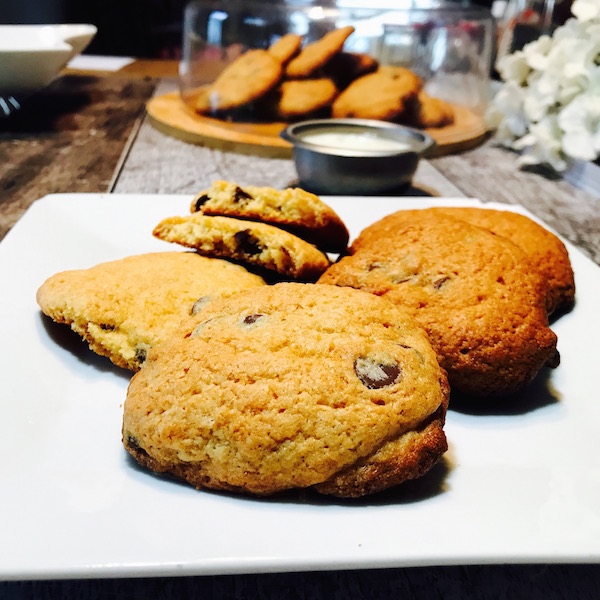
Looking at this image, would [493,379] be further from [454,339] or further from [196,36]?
[196,36]

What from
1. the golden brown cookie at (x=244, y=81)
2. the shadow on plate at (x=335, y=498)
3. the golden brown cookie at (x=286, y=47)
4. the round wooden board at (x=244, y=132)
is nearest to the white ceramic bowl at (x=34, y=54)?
the round wooden board at (x=244, y=132)

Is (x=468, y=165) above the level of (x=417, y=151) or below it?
below

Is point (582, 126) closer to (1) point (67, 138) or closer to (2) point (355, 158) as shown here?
(2) point (355, 158)

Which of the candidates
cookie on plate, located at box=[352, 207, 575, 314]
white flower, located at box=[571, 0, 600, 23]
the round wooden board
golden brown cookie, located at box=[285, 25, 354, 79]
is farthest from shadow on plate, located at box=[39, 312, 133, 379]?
white flower, located at box=[571, 0, 600, 23]

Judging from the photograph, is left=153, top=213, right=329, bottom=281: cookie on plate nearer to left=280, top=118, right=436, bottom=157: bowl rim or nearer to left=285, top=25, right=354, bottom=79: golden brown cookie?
left=280, top=118, right=436, bottom=157: bowl rim

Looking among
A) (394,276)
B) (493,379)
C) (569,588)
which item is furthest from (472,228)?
(569,588)

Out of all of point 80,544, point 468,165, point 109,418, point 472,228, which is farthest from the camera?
point 468,165
